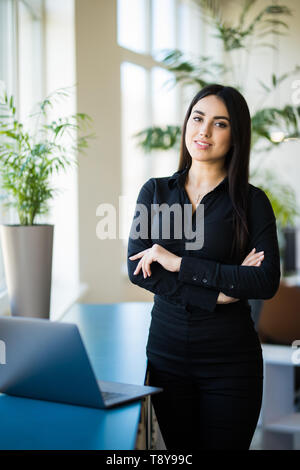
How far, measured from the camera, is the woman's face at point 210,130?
64.0 inches

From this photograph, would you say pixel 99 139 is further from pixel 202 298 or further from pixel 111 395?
pixel 111 395

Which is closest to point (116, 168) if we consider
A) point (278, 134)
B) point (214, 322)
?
point (278, 134)

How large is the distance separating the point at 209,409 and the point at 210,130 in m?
0.86

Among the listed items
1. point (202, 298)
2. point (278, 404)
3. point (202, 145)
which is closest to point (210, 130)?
point (202, 145)

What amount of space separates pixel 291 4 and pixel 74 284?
3.82 metres

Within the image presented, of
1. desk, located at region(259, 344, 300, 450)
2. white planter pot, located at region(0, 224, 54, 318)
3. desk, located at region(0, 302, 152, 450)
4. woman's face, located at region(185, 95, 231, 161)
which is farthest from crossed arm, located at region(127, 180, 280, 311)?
desk, located at region(259, 344, 300, 450)

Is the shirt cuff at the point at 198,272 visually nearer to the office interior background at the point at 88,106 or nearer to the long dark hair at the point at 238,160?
the long dark hair at the point at 238,160

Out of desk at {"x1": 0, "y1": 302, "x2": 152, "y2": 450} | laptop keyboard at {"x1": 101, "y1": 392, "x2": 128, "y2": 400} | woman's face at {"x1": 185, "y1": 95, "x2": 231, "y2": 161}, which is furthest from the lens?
woman's face at {"x1": 185, "y1": 95, "x2": 231, "y2": 161}

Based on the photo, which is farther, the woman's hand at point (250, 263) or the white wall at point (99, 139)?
the white wall at point (99, 139)

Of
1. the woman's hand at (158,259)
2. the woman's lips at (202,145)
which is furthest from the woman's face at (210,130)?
the woman's hand at (158,259)

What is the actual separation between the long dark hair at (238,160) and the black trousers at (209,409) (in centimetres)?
39

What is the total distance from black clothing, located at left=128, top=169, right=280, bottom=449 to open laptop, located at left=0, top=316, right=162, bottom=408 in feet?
0.72

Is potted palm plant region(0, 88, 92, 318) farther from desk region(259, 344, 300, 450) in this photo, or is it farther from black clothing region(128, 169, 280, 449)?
desk region(259, 344, 300, 450)

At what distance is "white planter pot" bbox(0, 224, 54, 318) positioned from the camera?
196 centimetres
